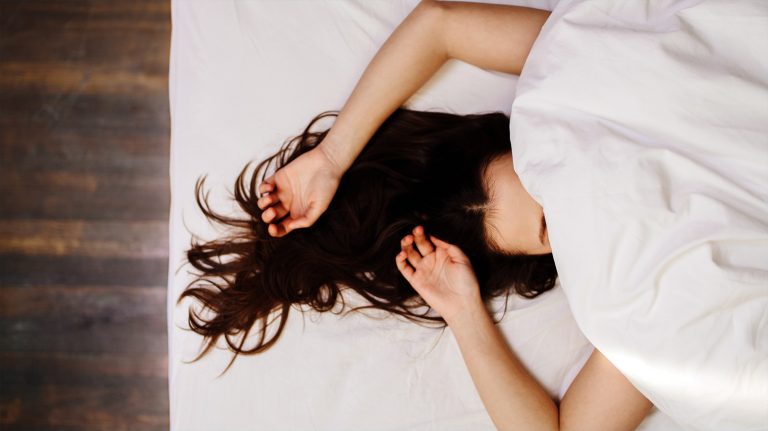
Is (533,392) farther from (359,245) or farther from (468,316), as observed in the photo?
(359,245)

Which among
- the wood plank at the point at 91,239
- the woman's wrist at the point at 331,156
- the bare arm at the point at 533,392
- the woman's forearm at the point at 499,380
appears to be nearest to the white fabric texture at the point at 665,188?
the bare arm at the point at 533,392

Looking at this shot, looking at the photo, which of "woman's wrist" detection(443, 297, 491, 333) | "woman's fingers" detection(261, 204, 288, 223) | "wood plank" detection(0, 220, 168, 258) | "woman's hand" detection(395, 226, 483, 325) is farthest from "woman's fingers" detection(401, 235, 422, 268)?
"wood plank" detection(0, 220, 168, 258)

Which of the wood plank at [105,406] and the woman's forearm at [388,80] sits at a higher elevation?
the woman's forearm at [388,80]

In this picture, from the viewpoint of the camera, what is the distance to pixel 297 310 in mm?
948

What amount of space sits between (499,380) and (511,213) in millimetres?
280

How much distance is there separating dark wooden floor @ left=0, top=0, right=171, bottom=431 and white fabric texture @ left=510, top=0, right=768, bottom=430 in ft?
3.05

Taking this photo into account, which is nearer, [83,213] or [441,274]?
[441,274]

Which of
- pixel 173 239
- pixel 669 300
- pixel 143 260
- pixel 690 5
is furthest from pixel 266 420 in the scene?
pixel 690 5

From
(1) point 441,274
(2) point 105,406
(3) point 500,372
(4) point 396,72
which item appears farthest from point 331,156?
(2) point 105,406

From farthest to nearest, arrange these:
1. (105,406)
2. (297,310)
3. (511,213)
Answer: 1. (105,406)
2. (297,310)
3. (511,213)

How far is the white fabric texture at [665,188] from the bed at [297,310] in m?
0.20

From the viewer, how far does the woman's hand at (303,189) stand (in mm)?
902

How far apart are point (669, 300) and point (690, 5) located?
0.40 m

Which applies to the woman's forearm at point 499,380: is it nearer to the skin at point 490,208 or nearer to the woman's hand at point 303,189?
the skin at point 490,208
